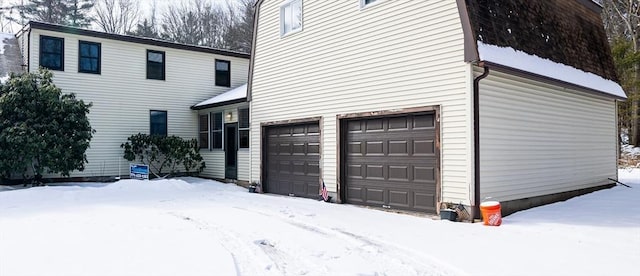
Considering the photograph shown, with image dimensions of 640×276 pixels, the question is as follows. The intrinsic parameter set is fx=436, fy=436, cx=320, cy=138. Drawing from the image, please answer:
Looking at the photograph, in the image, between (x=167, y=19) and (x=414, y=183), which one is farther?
(x=167, y=19)

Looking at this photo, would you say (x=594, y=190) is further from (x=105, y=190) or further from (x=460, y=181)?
(x=105, y=190)

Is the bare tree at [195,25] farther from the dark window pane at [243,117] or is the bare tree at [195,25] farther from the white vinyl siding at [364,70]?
the white vinyl siding at [364,70]

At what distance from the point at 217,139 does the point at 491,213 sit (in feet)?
35.7

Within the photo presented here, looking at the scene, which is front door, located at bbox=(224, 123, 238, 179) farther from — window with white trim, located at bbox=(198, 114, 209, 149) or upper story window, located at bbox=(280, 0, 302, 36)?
upper story window, located at bbox=(280, 0, 302, 36)

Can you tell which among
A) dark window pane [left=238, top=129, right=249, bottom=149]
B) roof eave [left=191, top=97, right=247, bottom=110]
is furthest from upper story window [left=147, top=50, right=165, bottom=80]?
dark window pane [left=238, top=129, right=249, bottom=149]

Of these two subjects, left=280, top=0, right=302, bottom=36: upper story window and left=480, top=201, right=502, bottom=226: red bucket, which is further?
left=280, top=0, right=302, bottom=36: upper story window

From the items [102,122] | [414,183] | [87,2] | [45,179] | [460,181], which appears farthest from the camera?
[87,2]

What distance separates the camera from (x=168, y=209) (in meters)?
8.80

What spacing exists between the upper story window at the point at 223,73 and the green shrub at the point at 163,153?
2.87 metres

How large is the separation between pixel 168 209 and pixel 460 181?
566cm

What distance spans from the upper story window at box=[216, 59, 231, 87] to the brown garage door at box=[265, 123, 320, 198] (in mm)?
6454

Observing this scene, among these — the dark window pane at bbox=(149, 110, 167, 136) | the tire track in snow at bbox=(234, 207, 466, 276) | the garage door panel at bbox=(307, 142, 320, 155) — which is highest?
the dark window pane at bbox=(149, 110, 167, 136)

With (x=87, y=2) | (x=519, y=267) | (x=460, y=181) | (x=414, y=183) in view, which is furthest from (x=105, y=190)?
(x=87, y=2)

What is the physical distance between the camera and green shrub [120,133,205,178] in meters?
15.0
